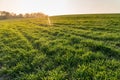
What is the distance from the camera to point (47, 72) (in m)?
7.68

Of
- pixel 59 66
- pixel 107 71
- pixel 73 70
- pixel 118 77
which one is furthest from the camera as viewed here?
pixel 59 66

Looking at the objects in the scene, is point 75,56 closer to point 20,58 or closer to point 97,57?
point 97,57

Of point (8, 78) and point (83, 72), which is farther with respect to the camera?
point (8, 78)

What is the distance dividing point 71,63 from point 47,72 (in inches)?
47.8

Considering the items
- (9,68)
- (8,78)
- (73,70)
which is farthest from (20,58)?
(73,70)

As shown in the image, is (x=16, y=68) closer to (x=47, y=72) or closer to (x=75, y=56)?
(x=47, y=72)

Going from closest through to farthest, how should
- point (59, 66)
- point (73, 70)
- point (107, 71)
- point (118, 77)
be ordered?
point (118, 77)
point (107, 71)
point (73, 70)
point (59, 66)

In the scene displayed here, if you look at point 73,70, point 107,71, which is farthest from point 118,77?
point 73,70

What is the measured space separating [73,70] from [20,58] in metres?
3.65

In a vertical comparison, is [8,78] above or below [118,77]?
below

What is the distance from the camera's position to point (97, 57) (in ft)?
28.0

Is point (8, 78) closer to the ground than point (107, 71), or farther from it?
closer to the ground

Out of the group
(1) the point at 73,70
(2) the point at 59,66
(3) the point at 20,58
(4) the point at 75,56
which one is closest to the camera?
(1) the point at 73,70

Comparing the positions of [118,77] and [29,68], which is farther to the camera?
[29,68]
